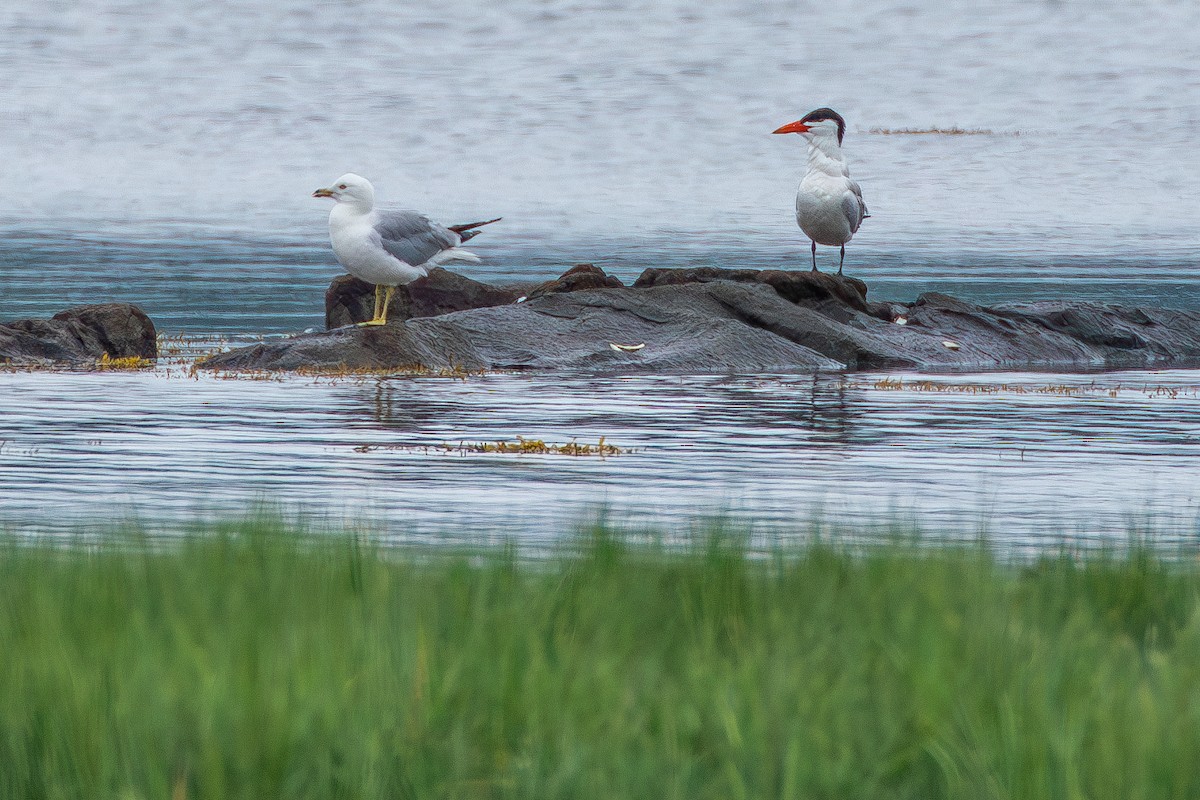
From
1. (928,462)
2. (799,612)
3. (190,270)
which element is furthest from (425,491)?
(190,270)

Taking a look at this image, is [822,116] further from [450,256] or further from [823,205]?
[450,256]

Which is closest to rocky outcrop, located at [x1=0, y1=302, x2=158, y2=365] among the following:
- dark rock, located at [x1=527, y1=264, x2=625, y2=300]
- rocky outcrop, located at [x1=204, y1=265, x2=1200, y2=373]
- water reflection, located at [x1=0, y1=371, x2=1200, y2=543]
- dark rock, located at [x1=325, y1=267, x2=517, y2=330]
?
rocky outcrop, located at [x1=204, y1=265, x2=1200, y2=373]

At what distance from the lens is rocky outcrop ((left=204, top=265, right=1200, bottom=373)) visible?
1877 cm

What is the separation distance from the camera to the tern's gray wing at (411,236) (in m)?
18.8

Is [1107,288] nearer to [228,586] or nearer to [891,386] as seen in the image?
[891,386]

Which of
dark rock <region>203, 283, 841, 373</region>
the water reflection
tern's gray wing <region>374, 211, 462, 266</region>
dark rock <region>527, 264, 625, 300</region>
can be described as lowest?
the water reflection

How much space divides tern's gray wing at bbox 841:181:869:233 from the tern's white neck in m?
0.33

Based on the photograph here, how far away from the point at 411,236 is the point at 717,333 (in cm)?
359

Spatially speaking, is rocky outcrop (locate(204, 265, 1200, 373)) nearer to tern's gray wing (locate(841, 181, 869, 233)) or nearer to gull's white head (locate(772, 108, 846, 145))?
tern's gray wing (locate(841, 181, 869, 233))

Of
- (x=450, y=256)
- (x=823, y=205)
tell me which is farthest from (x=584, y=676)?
(x=823, y=205)

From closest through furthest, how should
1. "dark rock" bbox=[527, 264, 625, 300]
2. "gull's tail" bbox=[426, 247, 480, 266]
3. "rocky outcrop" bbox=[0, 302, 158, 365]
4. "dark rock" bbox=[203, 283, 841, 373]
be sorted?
"dark rock" bbox=[203, 283, 841, 373] → "gull's tail" bbox=[426, 247, 480, 266] → "rocky outcrop" bbox=[0, 302, 158, 365] → "dark rock" bbox=[527, 264, 625, 300]

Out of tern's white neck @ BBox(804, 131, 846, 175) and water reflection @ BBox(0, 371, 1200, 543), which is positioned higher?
tern's white neck @ BBox(804, 131, 846, 175)

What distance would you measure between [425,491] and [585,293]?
39.7 ft

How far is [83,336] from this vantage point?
21.6m
